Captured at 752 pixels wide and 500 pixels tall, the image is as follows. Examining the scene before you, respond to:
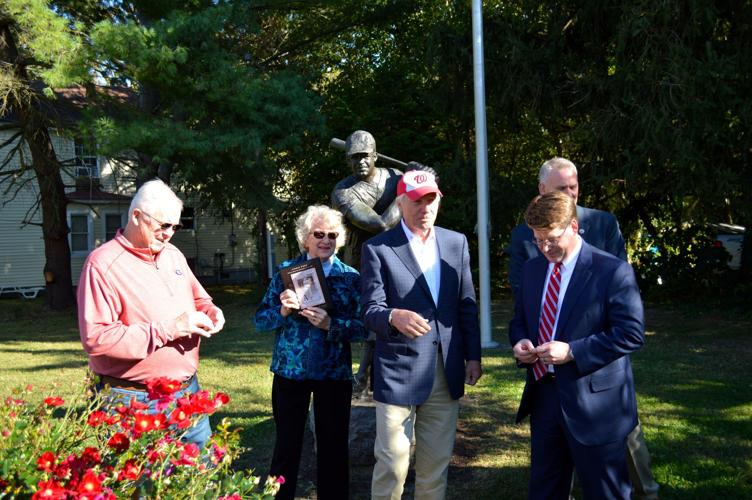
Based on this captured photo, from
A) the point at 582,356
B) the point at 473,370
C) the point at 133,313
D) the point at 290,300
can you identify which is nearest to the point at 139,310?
the point at 133,313

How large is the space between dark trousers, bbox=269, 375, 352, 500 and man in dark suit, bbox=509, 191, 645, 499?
1197 mm

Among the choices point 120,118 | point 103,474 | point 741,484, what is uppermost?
point 120,118

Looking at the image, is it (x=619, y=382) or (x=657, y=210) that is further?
(x=657, y=210)

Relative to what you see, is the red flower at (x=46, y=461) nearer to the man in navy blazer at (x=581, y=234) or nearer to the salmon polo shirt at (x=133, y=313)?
the salmon polo shirt at (x=133, y=313)

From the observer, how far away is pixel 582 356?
3.10 metres

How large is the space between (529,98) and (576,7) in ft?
7.27

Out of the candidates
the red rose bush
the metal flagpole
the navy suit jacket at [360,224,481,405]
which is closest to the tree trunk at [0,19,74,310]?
the metal flagpole

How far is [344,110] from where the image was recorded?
2034 centimetres

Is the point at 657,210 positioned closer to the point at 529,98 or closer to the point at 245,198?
the point at 529,98

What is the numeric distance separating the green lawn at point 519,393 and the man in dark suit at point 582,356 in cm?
172

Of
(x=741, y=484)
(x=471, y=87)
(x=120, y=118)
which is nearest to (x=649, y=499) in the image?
(x=741, y=484)

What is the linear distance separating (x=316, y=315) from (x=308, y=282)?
0.19 m

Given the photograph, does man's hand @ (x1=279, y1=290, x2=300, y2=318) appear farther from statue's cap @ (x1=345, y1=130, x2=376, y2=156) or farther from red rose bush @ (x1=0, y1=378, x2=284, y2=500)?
statue's cap @ (x1=345, y1=130, x2=376, y2=156)

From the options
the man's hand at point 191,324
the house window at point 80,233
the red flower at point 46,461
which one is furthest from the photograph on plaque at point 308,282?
the house window at point 80,233
